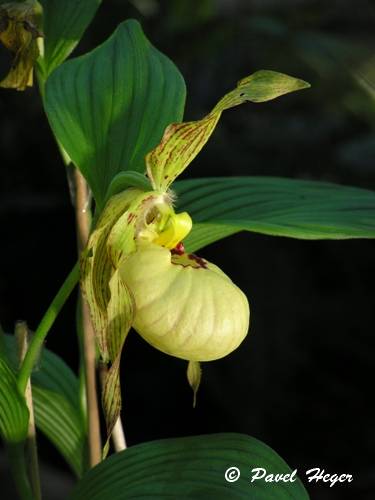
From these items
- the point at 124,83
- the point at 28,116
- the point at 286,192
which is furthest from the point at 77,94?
the point at 28,116

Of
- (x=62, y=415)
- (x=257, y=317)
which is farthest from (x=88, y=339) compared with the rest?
(x=257, y=317)

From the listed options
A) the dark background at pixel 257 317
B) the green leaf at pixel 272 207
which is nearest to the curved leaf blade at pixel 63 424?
the green leaf at pixel 272 207

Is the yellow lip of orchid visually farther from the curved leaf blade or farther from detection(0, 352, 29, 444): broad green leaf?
the curved leaf blade

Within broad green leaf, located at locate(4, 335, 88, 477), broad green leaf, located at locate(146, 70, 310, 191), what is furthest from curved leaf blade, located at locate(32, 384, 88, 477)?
broad green leaf, located at locate(146, 70, 310, 191)

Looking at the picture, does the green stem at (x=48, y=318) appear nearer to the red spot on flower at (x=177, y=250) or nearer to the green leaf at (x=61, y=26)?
the red spot on flower at (x=177, y=250)

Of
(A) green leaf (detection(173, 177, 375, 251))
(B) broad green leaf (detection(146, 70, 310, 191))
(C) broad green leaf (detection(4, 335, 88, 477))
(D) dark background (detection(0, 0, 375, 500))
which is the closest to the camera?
(B) broad green leaf (detection(146, 70, 310, 191))

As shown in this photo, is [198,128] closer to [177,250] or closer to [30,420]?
[177,250]
